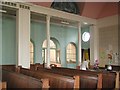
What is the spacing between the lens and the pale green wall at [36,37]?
8336 millimetres

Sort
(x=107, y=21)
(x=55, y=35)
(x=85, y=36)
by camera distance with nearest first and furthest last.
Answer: (x=107, y=21) → (x=55, y=35) → (x=85, y=36)

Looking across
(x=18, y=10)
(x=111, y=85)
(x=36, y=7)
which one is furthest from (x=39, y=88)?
(x=36, y=7)

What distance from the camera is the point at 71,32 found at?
11344 mm

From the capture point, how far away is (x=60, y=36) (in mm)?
10656

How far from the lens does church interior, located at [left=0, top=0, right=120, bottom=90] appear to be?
19.8 ft

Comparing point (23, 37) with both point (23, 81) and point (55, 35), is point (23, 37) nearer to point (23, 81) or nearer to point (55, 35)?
point (23, 81)

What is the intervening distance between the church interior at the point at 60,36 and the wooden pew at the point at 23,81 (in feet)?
1.32

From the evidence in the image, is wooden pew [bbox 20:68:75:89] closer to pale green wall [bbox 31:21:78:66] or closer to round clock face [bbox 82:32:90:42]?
pale green wall [bbox 31:21:78:66]

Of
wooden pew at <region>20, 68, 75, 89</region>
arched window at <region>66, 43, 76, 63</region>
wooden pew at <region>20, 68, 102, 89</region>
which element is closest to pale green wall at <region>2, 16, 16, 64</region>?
arched window at <region>66, 43, 76, 63</region>

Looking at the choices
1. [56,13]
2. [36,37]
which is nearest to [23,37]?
[56,13]

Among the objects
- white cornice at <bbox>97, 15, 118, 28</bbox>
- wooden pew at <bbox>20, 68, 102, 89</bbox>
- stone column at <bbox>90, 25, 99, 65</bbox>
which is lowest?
wooden pew at <bbox>20, 68, 102, 89</bbox>

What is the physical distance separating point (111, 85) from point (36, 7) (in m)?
4.53

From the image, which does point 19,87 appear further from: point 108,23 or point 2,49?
point 108,23

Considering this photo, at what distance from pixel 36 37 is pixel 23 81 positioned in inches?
276
